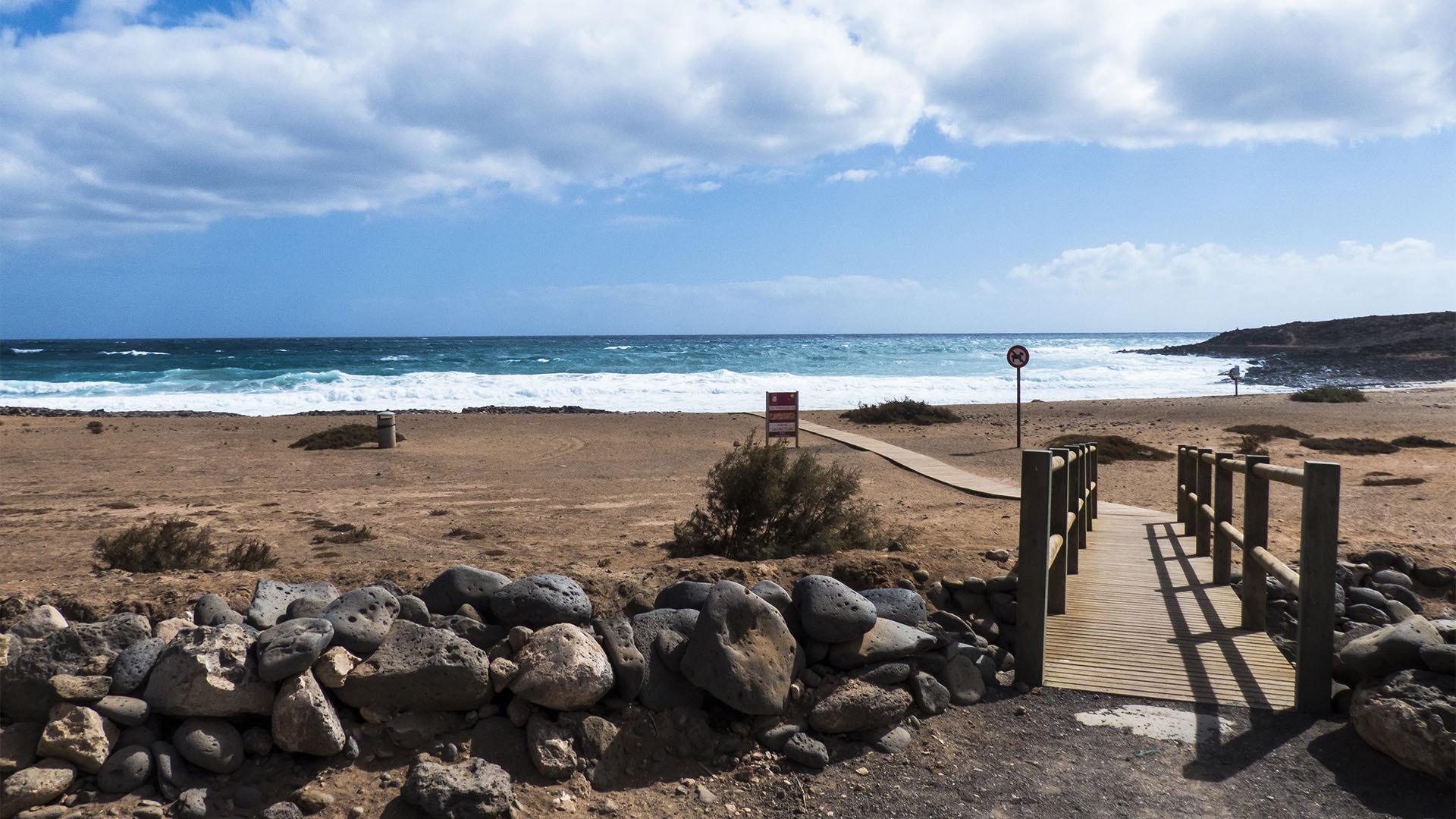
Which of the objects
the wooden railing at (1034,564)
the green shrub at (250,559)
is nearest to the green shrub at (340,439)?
the green shrub at (250,559)

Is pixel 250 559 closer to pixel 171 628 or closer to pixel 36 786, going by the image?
pixel 171 628

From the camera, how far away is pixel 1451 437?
19.2 m

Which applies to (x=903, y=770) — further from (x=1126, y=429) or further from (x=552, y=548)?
(x=1126, y=429)

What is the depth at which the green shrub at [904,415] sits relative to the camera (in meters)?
24.8

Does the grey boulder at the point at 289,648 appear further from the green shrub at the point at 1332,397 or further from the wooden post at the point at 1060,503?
the green shrub at the point at 1332,397

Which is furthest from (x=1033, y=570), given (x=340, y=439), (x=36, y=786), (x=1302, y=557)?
(x=340, y=439)

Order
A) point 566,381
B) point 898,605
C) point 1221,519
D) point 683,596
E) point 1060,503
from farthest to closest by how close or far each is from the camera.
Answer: point 566,381 < point 1221,519 < point 1060,503 < point 898,605 < point 683,596

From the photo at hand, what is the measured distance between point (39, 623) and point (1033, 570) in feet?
16.0

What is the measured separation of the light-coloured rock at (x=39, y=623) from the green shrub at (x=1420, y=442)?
21196mm

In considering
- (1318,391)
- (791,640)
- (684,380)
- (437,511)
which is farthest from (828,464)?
(684,380)

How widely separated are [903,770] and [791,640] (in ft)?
2.69

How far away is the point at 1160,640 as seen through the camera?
5.30 metres

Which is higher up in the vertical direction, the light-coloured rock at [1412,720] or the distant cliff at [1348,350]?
the distant cliff at [1348,350]

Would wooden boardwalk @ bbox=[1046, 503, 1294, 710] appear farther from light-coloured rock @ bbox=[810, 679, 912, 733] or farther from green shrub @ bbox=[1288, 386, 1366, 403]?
green shrub @ bbox=[1288, 386, 1366, 403]
